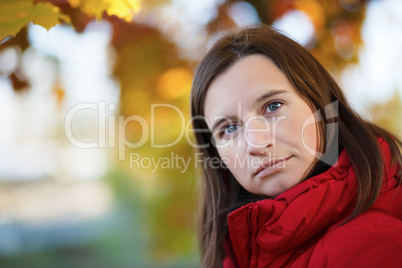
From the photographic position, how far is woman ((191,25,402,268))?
1074mm

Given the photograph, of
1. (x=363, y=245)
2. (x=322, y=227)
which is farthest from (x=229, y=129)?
(x=363, y=245)

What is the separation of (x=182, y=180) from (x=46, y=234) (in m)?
2.33

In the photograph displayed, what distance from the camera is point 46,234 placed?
4668mm

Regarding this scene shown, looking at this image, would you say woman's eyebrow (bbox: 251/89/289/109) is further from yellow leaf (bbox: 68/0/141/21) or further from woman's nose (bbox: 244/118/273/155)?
yellow leaf (bbox: 68/0/141/21)

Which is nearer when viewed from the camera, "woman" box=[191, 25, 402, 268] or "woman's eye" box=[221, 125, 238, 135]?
"woman" box=[191, 25, 402, 268]

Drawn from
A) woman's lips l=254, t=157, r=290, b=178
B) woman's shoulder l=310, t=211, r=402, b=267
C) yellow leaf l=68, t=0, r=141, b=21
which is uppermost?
yellow leaf l=68, t=0, r=141, b=21

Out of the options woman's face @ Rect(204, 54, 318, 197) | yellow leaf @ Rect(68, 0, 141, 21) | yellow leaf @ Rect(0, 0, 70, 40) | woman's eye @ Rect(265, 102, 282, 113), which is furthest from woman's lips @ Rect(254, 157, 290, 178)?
yellow leaf @ Rect(0, 0, 70, 40)

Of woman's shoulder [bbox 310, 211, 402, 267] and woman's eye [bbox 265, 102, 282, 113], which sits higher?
woman's eye [bbox 265, 102, 282, 113]

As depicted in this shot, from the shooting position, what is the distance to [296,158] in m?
1.22

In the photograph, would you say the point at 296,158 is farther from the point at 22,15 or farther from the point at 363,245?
the point at 22,15

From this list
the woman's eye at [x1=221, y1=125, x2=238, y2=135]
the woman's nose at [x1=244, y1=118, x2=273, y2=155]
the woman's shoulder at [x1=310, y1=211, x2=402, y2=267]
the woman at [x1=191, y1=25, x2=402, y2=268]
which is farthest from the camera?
the woman's eye at [x1=221, y1=125, x2=238, y2=135]

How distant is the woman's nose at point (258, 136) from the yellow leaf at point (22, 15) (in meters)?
0.66

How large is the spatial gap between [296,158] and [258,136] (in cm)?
14

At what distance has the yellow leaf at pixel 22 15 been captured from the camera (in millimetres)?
1078
